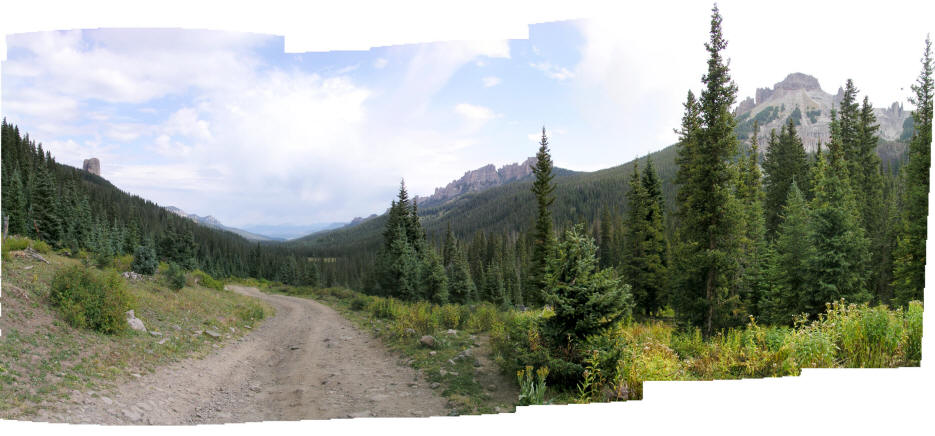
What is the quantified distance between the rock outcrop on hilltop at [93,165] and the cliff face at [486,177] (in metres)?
4.37

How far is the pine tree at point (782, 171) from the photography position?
187 inches

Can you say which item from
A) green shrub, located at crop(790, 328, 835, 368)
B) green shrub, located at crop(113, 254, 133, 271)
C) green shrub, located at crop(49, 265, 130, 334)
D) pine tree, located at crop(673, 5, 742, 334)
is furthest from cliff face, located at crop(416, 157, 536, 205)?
green shrub, located at crop(113, 254, 133, 271)

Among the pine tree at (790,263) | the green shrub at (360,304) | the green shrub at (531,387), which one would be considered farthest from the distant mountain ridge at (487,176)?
the green shrub at (360,304)

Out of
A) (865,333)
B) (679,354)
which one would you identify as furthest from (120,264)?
(865,333)

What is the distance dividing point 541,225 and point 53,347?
581 centimetres

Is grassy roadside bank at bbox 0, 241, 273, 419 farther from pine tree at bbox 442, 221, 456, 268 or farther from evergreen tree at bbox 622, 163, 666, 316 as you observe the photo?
evergreen tree at bbox 622, 163, 666, 316

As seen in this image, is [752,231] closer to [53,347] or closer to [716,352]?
[716,352]

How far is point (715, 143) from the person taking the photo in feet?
22.2

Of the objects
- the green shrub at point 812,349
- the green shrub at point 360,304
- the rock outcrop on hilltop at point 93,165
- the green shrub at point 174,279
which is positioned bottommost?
the green shrub at point 360,304

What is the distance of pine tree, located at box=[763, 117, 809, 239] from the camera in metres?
4.75

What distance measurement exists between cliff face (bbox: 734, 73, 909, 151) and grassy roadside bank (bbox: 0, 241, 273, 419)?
8437 mm

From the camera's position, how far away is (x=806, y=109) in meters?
4.28

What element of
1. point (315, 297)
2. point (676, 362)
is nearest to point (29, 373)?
point (676, 362)

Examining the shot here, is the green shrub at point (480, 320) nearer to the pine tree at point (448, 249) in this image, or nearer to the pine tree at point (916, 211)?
the pine tree at point (916, 211)
